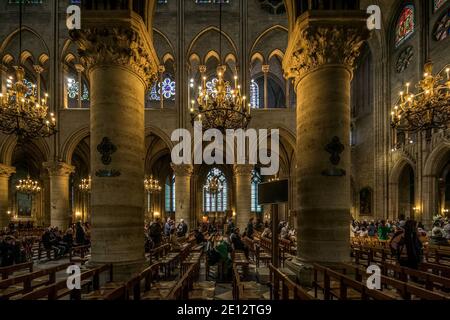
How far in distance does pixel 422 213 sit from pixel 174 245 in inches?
583

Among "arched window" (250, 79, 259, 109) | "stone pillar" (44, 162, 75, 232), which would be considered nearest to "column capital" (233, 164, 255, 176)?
"arched window" (250, 79, 259, 109)

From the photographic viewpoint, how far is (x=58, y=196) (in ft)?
60.1

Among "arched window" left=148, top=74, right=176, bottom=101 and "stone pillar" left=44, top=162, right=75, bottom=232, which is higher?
"arched window" left=148, top=74, right=176, bottom=101

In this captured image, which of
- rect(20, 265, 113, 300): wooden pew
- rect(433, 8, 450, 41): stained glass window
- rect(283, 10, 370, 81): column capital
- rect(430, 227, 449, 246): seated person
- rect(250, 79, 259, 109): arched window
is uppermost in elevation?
rect(433, 8, 450, 41): stained glass window

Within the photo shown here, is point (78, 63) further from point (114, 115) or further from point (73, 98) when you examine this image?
point (114, 115)

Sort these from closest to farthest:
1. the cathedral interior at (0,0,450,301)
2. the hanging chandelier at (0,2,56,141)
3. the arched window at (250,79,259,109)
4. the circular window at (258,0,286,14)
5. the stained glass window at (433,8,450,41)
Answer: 1. the cathedral interior at (0,0,450,301)
2. the hanging chandelier at (0,2,56,141)
3. the stained glass window at (433,8,450,41)
4. the circular window at (258,0,286,14)
5. the arched window at (250,79,259,109)

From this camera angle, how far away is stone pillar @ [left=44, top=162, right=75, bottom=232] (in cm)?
1811

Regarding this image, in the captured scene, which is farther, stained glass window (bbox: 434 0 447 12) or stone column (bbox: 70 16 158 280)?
stained glass window (bbox: 434 0 447 12)

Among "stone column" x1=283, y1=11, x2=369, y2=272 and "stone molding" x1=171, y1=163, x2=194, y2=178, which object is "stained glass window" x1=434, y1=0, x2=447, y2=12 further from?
"stone molding" x1=171, y1=163, x2=194, y2=178

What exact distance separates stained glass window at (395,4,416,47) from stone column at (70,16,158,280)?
1977 cm

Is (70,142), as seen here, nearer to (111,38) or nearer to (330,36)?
(111,38)

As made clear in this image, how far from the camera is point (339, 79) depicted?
264 inches

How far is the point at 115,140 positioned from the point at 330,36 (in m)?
4.98
